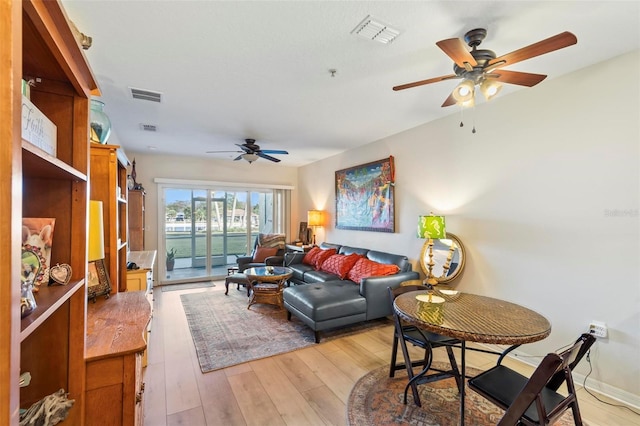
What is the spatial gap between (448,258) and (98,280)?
3.36 metres

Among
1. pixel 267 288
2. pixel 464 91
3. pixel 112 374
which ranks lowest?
pixel 267 288

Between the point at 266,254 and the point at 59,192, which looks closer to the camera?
the point at 59,192

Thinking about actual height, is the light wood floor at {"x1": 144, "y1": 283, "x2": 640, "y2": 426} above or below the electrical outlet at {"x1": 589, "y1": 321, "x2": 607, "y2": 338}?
below

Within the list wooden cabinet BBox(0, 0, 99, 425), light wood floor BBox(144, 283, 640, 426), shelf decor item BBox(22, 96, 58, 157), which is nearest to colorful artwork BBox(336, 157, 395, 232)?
light wood floor BBox(144, 283, 640, 426)

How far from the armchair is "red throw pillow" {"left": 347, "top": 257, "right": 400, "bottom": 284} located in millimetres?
1893

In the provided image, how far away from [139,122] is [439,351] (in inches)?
179

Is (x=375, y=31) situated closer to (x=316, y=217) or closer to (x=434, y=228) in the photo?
(x=434, y=228)

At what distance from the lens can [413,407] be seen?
214 centimetres

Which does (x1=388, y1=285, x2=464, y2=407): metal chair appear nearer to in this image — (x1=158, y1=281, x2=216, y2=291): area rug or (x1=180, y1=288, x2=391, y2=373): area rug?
(x1=180, y1=288, x2=391, y2=373): area rug

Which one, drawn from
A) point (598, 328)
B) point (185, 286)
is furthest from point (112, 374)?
point (185, 286)

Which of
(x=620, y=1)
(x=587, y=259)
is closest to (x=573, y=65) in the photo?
(x=620, y=1)

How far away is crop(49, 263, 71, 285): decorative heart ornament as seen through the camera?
1.05 metres

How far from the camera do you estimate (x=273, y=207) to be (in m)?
7.24

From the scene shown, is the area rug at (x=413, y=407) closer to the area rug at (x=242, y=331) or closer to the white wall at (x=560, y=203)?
the white wall at (x=560, y=203)
